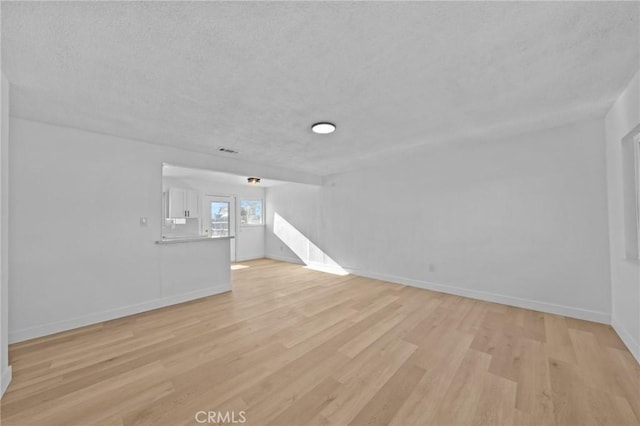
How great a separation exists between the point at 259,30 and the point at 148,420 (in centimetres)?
254

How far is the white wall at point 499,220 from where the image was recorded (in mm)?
2945

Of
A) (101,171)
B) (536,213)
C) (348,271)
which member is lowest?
(348,271)

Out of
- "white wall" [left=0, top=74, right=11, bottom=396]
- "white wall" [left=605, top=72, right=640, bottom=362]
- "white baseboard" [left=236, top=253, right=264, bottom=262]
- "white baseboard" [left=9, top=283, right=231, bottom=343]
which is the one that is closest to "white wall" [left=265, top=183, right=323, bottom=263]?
"white baseboard" [left=236, top=253, right=264, bottom=262]

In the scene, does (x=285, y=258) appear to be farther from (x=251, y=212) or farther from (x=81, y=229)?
(x=81, y=229)

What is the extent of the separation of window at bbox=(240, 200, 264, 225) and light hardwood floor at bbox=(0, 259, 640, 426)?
4.64 metres

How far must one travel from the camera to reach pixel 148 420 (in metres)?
1.52

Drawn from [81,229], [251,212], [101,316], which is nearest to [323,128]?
[81,229]

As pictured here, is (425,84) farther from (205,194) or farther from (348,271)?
(205,194)

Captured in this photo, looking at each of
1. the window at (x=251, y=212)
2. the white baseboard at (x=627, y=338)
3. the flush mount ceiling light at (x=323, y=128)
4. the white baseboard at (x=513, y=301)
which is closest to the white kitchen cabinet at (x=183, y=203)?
the window at (x=251, y=212)

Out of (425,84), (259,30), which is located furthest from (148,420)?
(425,84)

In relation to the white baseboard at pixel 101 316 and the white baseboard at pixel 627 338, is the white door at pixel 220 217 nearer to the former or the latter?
the white baseboard at pixel 101 316

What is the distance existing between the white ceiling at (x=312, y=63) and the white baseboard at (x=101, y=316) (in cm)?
233

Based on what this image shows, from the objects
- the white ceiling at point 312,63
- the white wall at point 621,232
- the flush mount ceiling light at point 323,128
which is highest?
the white ceiling at point 312,63

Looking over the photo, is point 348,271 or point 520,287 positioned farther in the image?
point 348,271
